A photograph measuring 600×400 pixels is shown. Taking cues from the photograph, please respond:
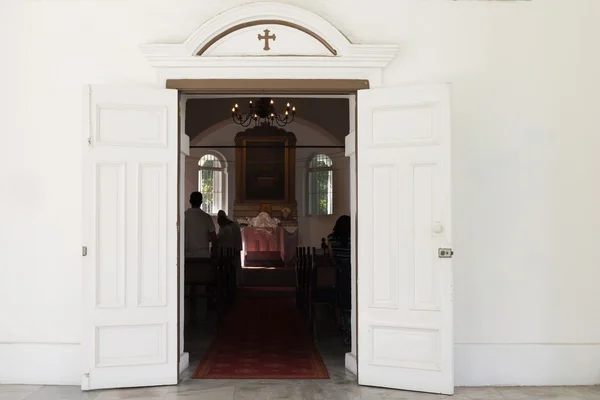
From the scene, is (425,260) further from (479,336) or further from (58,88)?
(58,88)

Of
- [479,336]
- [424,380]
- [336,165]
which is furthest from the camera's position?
[336,165]

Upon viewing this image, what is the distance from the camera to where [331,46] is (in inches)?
206

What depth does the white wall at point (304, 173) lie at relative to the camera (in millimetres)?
15562

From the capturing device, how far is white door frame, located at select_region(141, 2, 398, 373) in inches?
203

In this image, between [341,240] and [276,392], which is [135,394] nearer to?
[276,392]

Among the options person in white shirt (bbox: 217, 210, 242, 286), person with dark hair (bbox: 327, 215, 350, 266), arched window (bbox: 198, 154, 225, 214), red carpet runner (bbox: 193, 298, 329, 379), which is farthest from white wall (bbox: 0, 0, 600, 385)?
arched window (bbox: 198, 154, 225, 214)

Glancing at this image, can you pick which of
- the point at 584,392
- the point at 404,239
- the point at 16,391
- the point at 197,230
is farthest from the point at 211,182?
the point at 584,392

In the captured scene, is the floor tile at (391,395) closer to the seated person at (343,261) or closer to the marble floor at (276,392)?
the marble floor at (276,392)

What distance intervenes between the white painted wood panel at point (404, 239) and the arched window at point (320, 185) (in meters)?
10.7

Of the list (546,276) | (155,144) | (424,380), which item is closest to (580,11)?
(546,276)

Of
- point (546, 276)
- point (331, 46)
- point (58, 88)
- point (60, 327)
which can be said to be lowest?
point (60, 327)

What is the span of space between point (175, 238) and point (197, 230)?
265cm

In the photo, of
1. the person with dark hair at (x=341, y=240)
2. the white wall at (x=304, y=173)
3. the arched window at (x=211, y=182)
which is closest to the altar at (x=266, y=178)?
the white wall at (x=304, y=173)

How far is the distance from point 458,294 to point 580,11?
2675 mm
